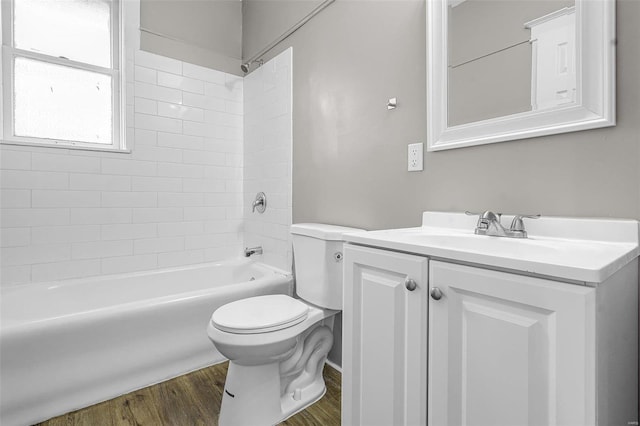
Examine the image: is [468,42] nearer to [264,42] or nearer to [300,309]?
[300,309]

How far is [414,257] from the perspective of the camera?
0.90 meters

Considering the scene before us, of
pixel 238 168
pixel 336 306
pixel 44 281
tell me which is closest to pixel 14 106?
pixel 44 281

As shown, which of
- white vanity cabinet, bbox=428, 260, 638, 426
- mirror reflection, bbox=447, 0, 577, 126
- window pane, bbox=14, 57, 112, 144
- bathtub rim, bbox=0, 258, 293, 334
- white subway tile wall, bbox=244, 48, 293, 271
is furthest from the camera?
white subway tile wall, bbox=244, 48, 293, 271

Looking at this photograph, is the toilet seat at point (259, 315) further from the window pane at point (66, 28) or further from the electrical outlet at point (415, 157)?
the window pane at point (66, 28)

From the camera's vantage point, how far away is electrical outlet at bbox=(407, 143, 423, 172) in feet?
4.72

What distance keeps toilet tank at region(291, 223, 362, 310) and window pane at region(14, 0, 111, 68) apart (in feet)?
6.35

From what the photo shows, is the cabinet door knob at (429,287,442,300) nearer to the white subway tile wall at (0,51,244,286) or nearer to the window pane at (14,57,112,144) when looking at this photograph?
the white subway tile wall at (0,51,244,286)

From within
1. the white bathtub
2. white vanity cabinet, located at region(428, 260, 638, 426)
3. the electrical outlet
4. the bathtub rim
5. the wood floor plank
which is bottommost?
the wood floor plank

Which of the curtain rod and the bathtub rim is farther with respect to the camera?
the curtain rod

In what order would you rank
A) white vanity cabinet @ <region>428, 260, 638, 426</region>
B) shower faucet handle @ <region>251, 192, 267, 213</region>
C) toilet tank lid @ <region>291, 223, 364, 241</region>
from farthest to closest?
shower faucet handle @ <region>251, 192, 267, 213</region> → toilet tank lid @ <region>291, 223, 364, 241</region> → white vanity cabinet @ <region>428, 260, 638, 426</region>

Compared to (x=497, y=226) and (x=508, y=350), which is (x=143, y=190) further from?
(x=508, y=350)

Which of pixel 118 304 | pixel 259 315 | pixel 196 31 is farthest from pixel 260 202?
pixel 196 31

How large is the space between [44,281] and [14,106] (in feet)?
3.49

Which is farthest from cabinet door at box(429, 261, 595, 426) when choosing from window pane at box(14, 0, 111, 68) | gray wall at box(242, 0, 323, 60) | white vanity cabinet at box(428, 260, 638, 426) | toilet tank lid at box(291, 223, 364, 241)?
window pane at box(14, 0, 111, 68)
